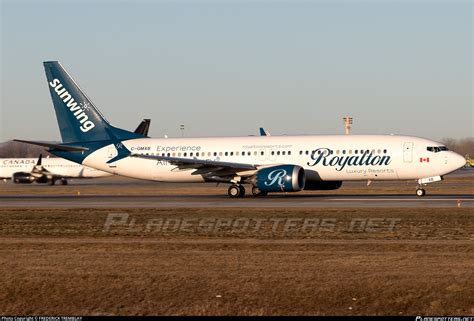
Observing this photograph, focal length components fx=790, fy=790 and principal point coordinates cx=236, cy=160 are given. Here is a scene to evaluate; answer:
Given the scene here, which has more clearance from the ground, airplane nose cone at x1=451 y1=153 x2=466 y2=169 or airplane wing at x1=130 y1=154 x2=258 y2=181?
Result: airplane nose cone at x1=451 y1=153 x2=466 y2=169

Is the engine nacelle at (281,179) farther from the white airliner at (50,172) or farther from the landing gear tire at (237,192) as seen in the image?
the white airliner at (50,172)

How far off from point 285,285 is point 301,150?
3260 cm

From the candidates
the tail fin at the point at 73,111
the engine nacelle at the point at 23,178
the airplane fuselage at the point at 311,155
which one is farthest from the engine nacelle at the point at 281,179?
the engine nacelle at the point at 23,178

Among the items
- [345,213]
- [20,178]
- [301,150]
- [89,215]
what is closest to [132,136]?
[301,150]

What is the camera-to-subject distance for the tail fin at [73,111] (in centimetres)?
5512

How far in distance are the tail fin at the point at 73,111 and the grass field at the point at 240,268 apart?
24.2 metres

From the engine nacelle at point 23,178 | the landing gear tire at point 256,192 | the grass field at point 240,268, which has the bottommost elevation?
the engine nacelle at point 23,178

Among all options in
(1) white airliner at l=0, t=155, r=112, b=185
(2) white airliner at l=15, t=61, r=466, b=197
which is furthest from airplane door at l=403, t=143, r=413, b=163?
(1) white airliner at l=0, t=155, r=112, b=185

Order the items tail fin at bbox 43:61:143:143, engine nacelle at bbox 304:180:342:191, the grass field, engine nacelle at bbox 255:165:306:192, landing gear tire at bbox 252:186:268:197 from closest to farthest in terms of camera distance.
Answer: the grass field, engine nacelle at bbox 255:165:306:192, engine nacelle at bbox 304:180:342:191, landing gear tire at bbox 252:186:268:197, tail fin at bbox 43:61:143:143
